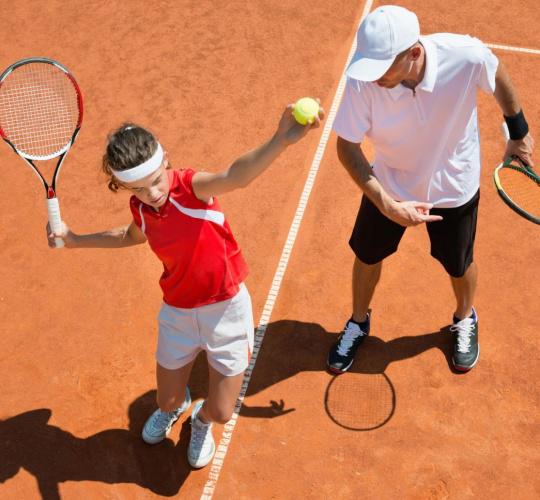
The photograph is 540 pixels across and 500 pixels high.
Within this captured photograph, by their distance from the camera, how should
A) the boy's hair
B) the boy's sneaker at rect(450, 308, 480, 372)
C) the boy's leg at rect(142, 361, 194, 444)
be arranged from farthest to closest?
the boy's sneaker at rect(450, 308, 480, 372) → the boy's leg at rect(142, 361, 194, 444) → the boy's hair

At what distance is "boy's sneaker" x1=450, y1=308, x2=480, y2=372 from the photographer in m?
5.12

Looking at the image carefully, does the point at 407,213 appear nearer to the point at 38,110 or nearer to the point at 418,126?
the point at 418,126

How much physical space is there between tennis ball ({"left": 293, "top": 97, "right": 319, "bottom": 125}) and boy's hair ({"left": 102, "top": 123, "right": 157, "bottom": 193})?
814 millimetres

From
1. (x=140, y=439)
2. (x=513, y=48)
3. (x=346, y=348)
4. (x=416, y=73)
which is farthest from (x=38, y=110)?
(x=513, y=48)

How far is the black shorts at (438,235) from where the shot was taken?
4477 mm

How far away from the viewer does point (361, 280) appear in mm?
5035

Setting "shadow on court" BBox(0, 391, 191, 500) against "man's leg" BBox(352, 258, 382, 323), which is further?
"man's leg" BBox(352, 258, 382, 323)

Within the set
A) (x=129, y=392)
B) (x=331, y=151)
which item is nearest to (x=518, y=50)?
(x=331, y=151)

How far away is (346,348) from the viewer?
5.17 metres

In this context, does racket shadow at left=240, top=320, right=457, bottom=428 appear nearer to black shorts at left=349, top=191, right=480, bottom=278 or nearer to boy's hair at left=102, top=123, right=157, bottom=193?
black shorts at left=349, top=191, right=480, bottom=278

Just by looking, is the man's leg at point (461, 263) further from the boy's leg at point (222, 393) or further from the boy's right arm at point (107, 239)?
the boy's right arm at point (107, 239)

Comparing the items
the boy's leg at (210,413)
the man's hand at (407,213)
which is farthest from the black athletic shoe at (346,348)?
the man's hand at (407,213)

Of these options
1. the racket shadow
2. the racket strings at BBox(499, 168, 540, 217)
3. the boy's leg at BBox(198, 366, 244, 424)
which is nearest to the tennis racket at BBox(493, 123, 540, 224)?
the racket strings at BBox(499, 168, 540, 217)

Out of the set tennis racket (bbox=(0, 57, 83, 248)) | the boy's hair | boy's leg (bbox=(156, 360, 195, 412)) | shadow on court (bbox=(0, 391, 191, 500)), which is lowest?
shadow on court (bbox=(0, 391, 191, 500))
